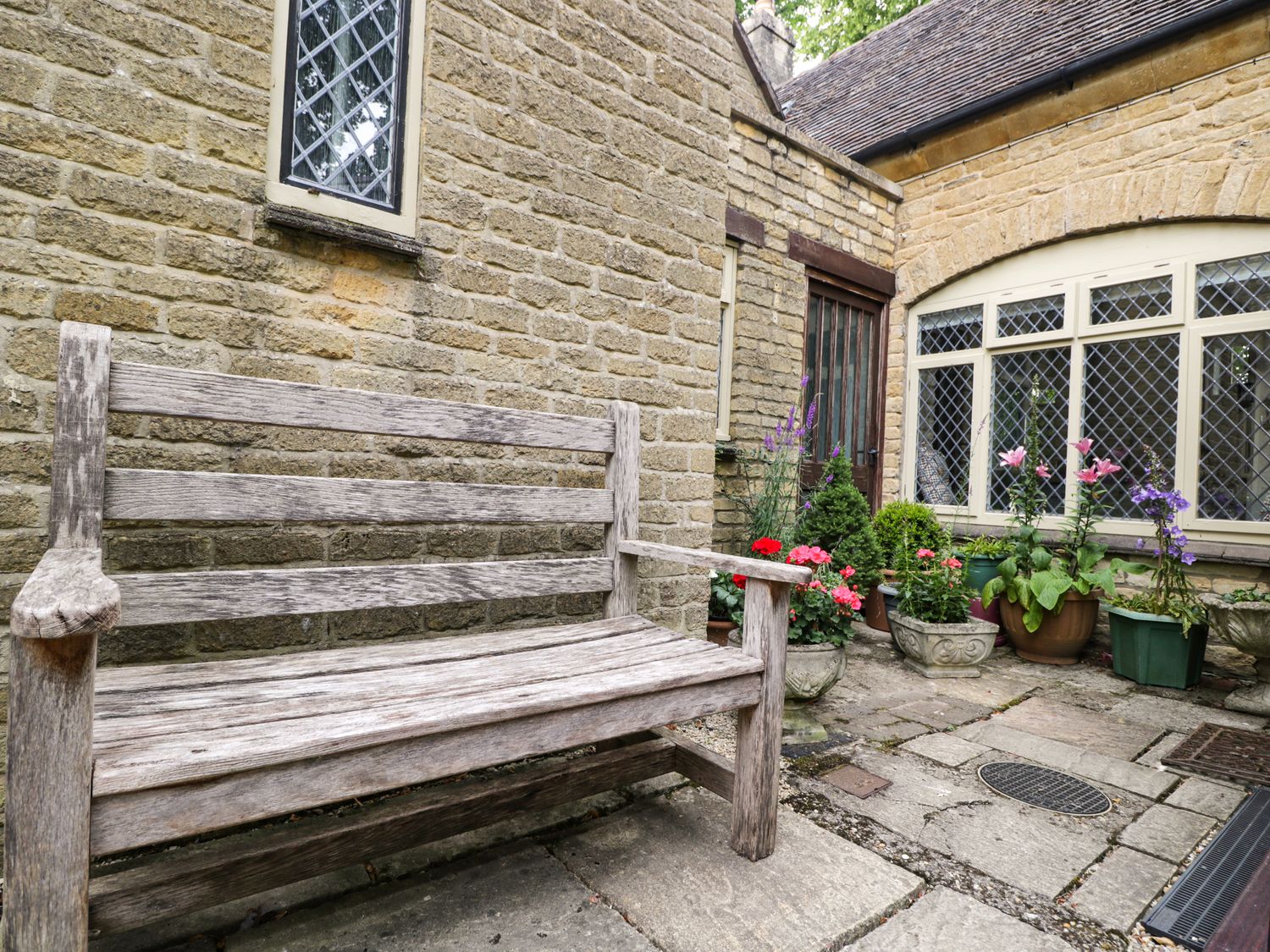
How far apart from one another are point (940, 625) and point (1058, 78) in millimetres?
4213

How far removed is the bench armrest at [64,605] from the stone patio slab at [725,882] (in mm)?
1270

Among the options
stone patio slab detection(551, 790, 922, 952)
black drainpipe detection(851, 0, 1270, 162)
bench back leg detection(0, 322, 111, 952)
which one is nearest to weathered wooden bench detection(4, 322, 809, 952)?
bench back leg detection(0, 322, 111, 952)

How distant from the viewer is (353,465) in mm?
2260

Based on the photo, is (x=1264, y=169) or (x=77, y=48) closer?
(x=77, y=48)

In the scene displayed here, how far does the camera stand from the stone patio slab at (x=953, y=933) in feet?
4.95

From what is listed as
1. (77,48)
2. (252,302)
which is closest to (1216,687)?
(252,302)

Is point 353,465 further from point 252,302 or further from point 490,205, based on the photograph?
point 490,205

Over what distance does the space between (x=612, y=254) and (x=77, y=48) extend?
1756mm

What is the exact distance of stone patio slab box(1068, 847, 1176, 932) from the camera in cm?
166

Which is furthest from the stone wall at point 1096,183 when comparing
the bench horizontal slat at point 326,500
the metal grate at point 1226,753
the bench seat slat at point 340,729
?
the bench seat slat at point 340,729

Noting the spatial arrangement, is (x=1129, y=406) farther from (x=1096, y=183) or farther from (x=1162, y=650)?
(x=1162, y=650)

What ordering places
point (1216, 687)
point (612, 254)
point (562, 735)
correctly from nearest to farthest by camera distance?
point (562, 735), point (612, 254), point (1216, 687)

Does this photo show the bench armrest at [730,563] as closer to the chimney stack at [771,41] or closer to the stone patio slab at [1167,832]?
the stone patio slab at [1167,832]

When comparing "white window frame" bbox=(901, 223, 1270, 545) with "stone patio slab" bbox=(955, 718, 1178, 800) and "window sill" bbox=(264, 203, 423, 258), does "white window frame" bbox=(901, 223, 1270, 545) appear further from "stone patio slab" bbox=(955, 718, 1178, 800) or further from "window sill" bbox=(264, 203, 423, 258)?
"window sill" bbox=(264, 203, 423, 258)
